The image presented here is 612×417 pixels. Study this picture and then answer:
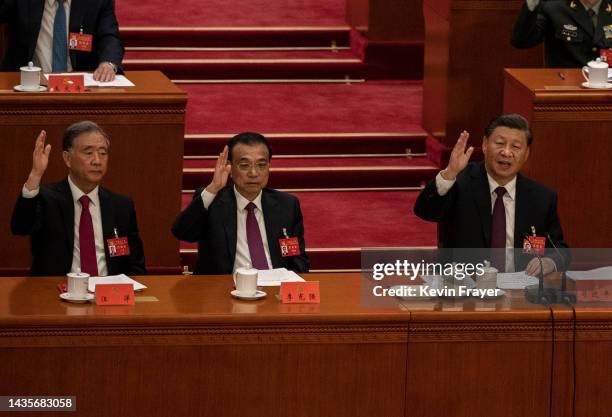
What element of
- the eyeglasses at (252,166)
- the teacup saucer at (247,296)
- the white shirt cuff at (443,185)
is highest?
the eyeglasses at (252,166)

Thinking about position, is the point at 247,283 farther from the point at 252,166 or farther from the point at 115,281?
the point at 252,166

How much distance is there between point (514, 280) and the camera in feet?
15.8

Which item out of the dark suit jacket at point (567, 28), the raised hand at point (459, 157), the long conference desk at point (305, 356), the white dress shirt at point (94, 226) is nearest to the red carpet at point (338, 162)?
the dark suit jacket at point (567, 28)

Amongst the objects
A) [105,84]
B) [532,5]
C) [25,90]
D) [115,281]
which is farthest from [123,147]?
[532,5]

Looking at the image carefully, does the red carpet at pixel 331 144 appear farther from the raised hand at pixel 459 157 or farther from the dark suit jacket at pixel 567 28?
the raised hand at pixel 459 157

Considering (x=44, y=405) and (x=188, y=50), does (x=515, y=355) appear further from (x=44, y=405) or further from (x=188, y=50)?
(x=188, y=50)

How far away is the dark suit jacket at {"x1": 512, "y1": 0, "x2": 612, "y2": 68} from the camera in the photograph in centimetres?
692

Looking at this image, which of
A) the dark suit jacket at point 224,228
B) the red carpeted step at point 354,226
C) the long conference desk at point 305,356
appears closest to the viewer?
the long conference desk at point 305,356

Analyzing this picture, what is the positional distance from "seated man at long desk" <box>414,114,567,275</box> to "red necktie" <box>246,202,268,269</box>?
604 millimetres

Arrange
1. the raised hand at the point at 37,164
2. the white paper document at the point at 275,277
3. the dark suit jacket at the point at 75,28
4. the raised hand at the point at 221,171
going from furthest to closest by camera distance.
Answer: the dark suit jacket at the point at 75,28, the raised hand at the point at 221,171, the raised hand at the point at 37,164, the white paper document at the point at 275,277

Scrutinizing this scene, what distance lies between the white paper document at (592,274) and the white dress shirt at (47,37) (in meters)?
2.84

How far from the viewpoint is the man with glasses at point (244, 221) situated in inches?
215

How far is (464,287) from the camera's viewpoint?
467 centimetres

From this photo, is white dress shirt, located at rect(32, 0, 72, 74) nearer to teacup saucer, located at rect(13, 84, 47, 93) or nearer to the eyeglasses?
teacup saucer, located at rect(13, 84, 47, 93)
